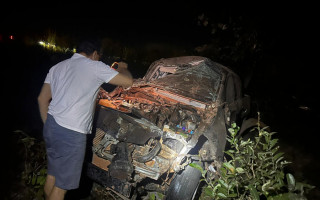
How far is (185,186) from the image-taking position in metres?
2.12

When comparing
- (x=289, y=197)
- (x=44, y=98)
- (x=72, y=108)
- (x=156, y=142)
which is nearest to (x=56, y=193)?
(x=72, y=108)

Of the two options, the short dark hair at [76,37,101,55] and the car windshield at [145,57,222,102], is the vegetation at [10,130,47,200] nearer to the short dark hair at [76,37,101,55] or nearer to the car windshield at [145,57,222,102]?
the short dark hair at [76,37,101,55]

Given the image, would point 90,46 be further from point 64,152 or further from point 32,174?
point 32,174

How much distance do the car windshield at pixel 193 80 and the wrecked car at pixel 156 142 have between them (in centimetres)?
4

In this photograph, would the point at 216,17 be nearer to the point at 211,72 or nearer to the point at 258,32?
the point at 258,32

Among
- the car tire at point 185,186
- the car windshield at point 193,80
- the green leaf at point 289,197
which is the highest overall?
the car windshield at point 193,80

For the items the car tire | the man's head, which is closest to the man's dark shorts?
the man's head

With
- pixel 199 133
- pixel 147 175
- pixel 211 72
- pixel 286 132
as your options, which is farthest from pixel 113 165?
pixel 286 132

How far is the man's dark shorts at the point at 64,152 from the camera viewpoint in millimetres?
2018

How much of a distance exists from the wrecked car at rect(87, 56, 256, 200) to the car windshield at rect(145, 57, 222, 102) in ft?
0.12

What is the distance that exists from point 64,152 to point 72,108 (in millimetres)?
479

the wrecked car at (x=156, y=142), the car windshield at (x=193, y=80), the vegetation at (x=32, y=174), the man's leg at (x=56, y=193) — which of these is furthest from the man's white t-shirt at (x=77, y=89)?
the car windshield at (x=193, y=80)

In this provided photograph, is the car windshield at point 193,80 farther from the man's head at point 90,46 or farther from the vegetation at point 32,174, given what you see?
the vegetation at point 32,174

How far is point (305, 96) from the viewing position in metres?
9.90
